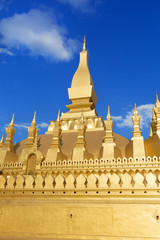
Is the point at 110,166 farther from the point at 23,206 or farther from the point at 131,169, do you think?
the point at 23,206

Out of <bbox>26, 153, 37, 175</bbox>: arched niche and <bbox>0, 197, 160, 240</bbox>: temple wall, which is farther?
<bbox>26, 153, 37, 175</bbox>: arched niche

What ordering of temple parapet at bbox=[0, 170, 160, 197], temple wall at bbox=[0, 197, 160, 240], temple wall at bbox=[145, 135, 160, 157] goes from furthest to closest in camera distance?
temple wall at bbox=[145, 135, 160, 157] < temple parapet at bbox=[0, 170, 160, 197] < temple wall at bbox=[0, 197, 160, 240]

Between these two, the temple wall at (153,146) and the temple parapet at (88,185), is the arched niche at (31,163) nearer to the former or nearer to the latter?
the temple wall at (153,146)

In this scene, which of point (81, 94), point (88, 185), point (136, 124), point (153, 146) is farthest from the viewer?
point (81, 94)

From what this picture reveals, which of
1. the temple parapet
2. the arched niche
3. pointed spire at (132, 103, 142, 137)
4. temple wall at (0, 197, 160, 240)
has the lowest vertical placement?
temple wall at (0, 197, 160, 240)

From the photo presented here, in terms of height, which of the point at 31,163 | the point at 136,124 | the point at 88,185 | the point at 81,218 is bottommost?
the point at 81,218

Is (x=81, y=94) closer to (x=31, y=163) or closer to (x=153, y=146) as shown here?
(x=153, y=146)

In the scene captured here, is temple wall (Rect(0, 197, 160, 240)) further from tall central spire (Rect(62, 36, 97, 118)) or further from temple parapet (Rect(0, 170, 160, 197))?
→ tall central spire (Rect(62, 36, 97, 118))

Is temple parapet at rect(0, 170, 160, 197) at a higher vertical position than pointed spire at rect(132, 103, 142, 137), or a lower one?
lower

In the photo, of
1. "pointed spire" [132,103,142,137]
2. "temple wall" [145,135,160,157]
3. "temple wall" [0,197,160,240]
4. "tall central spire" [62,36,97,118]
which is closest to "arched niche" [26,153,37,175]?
"pointed spire" [132,103,142,137]

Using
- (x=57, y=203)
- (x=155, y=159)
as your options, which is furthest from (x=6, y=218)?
(x=155, y=159)

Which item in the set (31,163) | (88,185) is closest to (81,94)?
(31,163)

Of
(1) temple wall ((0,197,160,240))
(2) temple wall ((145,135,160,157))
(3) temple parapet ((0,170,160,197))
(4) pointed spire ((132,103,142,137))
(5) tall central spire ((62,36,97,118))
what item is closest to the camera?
(1) temple wall ((0,197,160,240))

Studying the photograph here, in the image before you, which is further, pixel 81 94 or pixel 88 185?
pixel 81 94
